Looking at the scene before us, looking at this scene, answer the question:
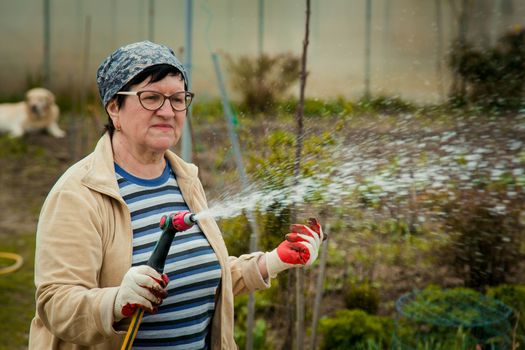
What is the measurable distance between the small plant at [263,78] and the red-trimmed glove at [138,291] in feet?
8.18

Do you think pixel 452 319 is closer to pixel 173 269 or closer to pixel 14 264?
pixel 173 269

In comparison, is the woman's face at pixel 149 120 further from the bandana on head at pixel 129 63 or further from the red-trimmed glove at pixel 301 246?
the red-trimmed glove at pixel 301 246

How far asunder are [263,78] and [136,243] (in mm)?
2961

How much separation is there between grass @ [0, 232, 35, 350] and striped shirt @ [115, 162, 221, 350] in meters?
2.52

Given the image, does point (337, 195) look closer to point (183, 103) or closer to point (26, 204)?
point (183, 103)

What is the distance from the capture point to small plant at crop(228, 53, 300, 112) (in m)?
4.32

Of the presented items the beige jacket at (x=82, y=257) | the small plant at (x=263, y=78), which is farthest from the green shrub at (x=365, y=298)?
the beige jacket at (x=82, y=257)

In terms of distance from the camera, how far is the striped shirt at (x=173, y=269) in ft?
6.26

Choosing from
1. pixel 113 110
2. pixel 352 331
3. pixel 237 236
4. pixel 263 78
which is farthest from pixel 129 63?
pixel 263 78

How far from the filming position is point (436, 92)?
4.21m

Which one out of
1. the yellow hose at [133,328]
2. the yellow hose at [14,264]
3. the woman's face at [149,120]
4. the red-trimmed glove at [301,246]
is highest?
the woman's face at [149,120]

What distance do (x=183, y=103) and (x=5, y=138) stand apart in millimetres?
7842

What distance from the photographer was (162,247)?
171cm

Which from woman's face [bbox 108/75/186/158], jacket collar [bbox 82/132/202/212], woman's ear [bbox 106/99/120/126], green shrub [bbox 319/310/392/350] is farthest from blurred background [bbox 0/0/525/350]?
woman's ear [bbox 106/99/120/126]
